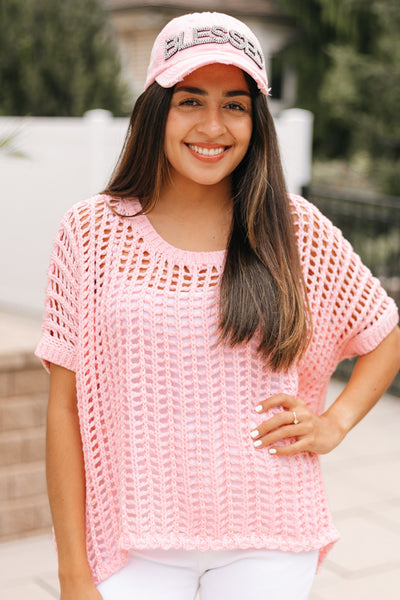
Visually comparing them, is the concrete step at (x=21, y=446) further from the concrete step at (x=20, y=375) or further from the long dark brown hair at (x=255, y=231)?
the long dark brown hair at (x=255, y=231)

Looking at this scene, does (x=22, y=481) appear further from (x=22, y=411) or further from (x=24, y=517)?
(x=22, y=411)

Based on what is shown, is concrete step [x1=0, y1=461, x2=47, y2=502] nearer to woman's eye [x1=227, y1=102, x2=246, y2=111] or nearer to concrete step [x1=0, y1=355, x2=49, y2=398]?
concrete step [x1=0, y1=355, x2=49, y2=398]

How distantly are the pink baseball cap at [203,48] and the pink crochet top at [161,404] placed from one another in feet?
1.04

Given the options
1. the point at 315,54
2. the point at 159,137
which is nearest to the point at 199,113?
the point at 159,137

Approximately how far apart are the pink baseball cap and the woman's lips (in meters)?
0.14

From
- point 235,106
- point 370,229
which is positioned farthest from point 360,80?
point 235,106

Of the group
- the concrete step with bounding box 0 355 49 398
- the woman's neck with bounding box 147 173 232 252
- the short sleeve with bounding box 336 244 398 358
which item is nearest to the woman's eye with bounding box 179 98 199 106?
the woman's neck with bounding box 147 173 232 252

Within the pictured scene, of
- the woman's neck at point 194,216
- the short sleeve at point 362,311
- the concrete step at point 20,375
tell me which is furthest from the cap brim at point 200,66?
the concrete step at point 20,375

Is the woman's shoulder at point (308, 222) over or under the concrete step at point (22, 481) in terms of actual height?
over

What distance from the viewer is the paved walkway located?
3.77 metres

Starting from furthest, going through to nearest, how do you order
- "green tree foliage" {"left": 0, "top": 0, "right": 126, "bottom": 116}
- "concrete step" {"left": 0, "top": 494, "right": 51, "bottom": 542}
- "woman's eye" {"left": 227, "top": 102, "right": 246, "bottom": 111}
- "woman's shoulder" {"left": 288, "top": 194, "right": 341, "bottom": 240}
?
"green tree foliage" {"left": 0, "top": 0, "right": 126, "bottom": 116} < "concrete step" {"left": 0, "top": 494, "right": 51, "bottom": 542} < "woman's shoulder" {"left": 288, "top": 194, "right": 341, "bottom": 240} < "woman's eye" {"left": 227, "top": 102, "right": 246, "bottom": 111}

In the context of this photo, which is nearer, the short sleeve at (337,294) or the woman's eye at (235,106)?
the woman's eye at (235,106)

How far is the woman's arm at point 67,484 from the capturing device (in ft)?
6.18

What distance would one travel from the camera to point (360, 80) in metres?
16.8
